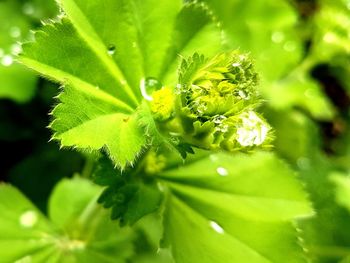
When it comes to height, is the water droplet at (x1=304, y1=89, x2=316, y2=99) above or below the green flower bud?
below

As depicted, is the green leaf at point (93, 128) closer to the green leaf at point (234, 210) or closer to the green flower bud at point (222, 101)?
the green flower bud at point (222, 101)

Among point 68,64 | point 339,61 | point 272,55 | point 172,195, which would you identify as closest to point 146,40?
point 68,64

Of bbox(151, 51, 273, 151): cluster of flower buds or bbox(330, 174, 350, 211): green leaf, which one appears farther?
bbox(330, 174, 350, 211): green leaf

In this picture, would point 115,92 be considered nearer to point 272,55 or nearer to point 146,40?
point 146,40

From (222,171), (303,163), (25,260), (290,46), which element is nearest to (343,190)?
(303,163)

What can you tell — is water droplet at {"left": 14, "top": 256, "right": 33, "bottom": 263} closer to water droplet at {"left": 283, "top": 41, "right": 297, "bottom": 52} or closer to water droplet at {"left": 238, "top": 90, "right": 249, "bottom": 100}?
water droplet at {"left": 238, "top": 90, "right": 249, "bottom": 100}

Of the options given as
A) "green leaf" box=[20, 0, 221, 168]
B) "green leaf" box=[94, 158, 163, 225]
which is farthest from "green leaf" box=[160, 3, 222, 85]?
"green leaf" box=[94, 158, 163, 225]

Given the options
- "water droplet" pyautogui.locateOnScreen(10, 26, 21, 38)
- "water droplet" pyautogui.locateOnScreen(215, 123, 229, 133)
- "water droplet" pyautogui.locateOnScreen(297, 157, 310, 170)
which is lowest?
"water droplet" pyautogui.locateOnScreen(297, 157, 310, 170)
